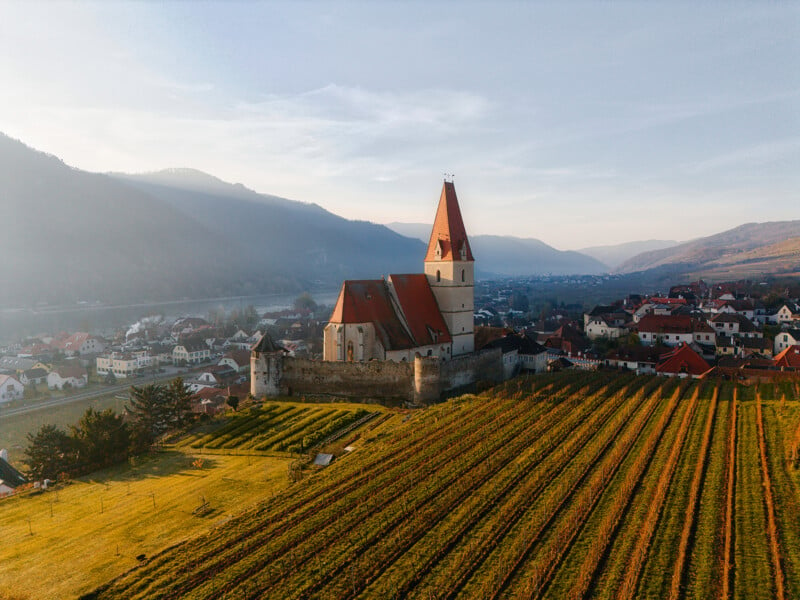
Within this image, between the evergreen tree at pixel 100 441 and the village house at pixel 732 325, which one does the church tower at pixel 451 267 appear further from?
the village house at pixel 732 325

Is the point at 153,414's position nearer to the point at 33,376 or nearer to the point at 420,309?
the point at 420,309

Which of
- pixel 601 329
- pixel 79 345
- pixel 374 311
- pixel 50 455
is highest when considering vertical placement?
pixel 374 311

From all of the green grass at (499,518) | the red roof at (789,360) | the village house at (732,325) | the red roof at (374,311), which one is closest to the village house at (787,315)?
the village house at (732,325)

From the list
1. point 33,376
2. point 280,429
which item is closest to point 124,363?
point 33,376

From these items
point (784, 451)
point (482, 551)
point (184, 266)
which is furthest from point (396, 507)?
point (184, 266)

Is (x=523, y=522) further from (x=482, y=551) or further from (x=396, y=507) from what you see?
(x=396, y=507)

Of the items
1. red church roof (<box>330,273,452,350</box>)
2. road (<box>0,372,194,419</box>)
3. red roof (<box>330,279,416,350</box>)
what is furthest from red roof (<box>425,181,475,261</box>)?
road (<box>0,372,194,419</box>)
